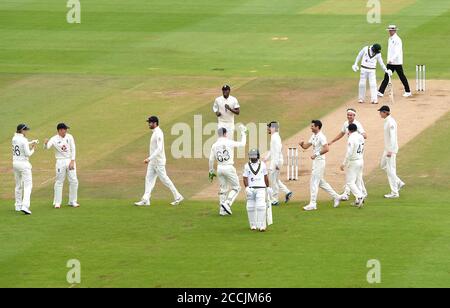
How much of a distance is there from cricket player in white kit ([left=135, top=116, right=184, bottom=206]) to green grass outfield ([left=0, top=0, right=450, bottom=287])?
0.44 metres

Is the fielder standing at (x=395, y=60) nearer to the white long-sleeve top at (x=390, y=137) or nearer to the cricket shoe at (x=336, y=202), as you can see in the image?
the white long-sleeve top at (x=390, y=137)

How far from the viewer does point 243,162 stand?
36.8m

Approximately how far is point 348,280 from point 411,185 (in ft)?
31.4

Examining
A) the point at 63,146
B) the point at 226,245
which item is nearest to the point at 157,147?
the point at 63,146

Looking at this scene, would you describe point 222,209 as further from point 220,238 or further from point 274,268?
point 274,268

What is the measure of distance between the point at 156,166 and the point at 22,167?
349 cm

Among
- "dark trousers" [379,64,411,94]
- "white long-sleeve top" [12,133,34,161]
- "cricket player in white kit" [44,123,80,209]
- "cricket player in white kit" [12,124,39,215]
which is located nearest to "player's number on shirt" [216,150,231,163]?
"cricket player in white kit" [44,123,80,209]

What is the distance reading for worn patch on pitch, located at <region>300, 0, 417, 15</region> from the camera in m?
59.8

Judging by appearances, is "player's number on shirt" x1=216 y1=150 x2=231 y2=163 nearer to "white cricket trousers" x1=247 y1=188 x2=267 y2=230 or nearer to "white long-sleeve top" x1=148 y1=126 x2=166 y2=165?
"white long-sleeve top" x1=148 y1=126 x2=166 y2=165

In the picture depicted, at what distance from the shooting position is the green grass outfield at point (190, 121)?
26.4 metres

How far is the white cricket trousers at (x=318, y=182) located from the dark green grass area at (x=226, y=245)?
0.39 m

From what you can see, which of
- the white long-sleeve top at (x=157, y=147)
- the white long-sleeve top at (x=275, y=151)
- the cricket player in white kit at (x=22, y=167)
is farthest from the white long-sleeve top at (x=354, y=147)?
the cricket player in white kit at (x=22, y=167)

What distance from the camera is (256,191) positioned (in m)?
29.0

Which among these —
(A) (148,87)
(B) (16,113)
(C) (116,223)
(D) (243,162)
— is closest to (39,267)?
Result: (C) (116,223)
